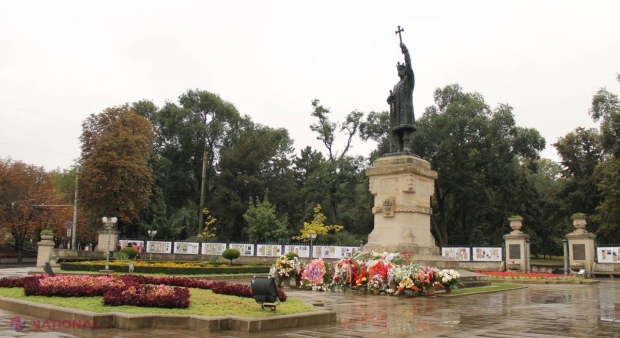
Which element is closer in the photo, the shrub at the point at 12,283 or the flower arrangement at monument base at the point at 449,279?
the shrub at the point at 12,283

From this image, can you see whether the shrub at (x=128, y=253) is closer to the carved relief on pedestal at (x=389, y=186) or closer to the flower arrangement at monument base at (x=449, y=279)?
the carved relief on pedestal at (x=389, y=186)

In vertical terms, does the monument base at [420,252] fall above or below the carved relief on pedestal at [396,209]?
below

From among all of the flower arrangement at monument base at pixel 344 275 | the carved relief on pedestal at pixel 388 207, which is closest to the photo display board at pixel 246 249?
the carved relief on pedestal at pixel 388 207

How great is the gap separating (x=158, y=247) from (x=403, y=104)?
Answer: 2508 cm

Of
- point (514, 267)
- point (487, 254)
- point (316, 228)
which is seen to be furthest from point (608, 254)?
point (316, 228)

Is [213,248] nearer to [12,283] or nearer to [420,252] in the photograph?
[420,252]

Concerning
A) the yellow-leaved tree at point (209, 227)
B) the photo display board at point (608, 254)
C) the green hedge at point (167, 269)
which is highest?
the yellow-leaved tree at point (209, 227)

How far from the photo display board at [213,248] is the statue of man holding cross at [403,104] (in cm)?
2058

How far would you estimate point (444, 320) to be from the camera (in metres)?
9.43

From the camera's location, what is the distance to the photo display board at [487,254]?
98.3ft

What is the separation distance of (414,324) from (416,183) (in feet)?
31.5

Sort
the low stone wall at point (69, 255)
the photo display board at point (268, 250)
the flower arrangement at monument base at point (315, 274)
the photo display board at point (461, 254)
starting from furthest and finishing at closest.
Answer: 1. the photo display board at point (268, 250)
2. the low stone wall at point (69, 255)
3. the photo display board at point (461, 254)
4. the flower arrangement at monument base at point (315, 274)

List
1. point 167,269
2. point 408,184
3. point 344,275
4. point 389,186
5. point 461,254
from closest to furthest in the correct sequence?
1. point 344,275
2. point 408,184
3. point 389,186
4. point 167,269
5. point 461,254

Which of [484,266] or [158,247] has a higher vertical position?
[158,247]
